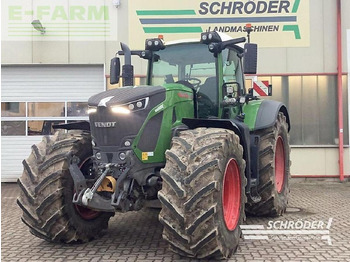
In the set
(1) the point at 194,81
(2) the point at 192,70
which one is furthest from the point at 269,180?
(2) the point at 192,70

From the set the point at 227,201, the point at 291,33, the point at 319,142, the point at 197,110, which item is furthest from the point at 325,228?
the point at 291,33

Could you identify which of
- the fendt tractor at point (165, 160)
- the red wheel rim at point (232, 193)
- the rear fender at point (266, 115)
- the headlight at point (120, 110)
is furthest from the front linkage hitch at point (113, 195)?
the rear fender at point (266, 115)

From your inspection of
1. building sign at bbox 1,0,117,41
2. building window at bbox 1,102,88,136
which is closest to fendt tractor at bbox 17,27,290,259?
building sign at bbox 1,0,117,41

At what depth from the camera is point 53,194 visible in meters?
4.82

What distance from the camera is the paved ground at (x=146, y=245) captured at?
15.5 ft

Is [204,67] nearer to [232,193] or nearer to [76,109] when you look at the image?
[232,193]

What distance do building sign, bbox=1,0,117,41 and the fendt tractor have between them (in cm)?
563

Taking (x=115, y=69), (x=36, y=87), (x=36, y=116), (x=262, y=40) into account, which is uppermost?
(x=262, y=40)

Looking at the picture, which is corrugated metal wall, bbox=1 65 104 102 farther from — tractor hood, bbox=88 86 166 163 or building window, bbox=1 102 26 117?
tractor hood, bbox=88 86 166 163

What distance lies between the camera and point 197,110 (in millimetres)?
5727

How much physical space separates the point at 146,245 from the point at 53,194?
1.34 meters

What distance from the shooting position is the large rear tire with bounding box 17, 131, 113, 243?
4844mm

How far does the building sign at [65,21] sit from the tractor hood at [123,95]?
686cm

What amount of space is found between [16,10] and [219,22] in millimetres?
5701
